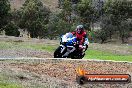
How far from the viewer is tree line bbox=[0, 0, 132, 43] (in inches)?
3105

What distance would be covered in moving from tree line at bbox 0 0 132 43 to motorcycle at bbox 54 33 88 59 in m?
49.9

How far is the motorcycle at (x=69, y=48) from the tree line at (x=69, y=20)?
164ft

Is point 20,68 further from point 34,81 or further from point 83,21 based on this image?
point 83,21

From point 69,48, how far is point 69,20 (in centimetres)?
6679

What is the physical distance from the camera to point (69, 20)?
91.2 meters

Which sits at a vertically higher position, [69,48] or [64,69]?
[69,48]

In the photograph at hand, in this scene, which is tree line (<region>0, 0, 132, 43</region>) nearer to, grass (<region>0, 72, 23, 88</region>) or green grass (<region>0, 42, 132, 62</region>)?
green grass (<region>0, 42, 132, 62</region>)

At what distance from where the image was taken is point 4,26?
7550 cm

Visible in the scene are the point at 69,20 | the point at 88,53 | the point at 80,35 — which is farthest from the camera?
the point at 69,20

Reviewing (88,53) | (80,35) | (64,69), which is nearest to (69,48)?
(80,35)

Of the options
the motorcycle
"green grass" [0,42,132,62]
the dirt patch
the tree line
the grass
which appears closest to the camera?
the grass

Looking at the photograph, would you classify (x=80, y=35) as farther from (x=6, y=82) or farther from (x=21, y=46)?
(x=21, y=46)

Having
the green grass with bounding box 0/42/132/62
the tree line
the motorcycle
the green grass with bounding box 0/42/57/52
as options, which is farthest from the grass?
the tree line

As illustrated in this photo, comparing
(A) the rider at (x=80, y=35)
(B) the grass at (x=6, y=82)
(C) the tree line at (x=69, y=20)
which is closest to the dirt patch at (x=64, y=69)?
(B) the grass at (x=6, y=82)
